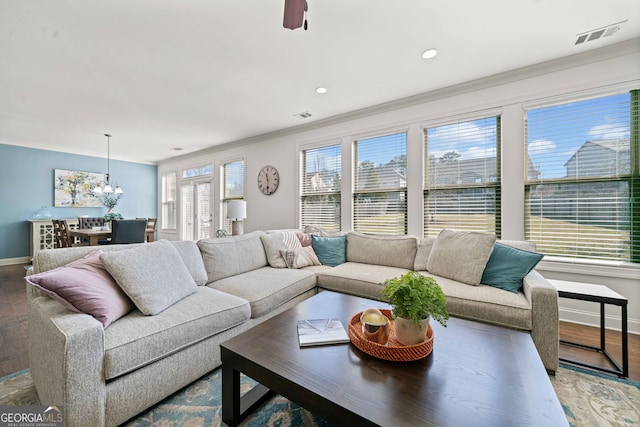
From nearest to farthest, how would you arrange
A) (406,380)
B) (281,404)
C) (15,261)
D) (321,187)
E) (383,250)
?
(406,380), (281,404), (383,250), (321,187), (15,261)

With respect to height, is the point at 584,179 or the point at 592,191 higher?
the point at 584,179

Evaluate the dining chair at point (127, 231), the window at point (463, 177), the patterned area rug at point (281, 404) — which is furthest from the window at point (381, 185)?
the dining chair at point (127, 231)

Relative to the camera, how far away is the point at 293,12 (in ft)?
3.99

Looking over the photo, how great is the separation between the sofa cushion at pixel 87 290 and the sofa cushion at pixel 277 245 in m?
1.51

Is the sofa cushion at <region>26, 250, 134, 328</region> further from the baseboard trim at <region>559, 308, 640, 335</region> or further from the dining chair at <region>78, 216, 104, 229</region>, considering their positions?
the dining chair at <region>78, 216, 104, 229</region>

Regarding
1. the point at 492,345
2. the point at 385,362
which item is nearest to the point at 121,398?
the point at 385,362

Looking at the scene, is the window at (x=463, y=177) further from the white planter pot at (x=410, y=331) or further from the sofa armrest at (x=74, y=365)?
the sofa armrest at (x=74, y=365)

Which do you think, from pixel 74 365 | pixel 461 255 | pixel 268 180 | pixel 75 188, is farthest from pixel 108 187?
pixel 461 255

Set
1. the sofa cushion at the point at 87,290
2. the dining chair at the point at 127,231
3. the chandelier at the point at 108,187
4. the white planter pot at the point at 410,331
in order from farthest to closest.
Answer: the chandelier at the point at 108,187 < the dining chair at the point at 127,231 < the sofa cushion at the point at 87,290 < the white planter pot at the point at 410,331

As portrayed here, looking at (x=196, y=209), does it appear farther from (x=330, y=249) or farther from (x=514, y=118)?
(x=514, y=118)

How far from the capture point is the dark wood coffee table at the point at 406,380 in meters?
0.83

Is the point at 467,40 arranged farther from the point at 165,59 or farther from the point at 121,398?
the point at 121,398

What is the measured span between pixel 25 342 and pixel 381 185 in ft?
13.1

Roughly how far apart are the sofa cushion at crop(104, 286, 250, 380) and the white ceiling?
218 cm
